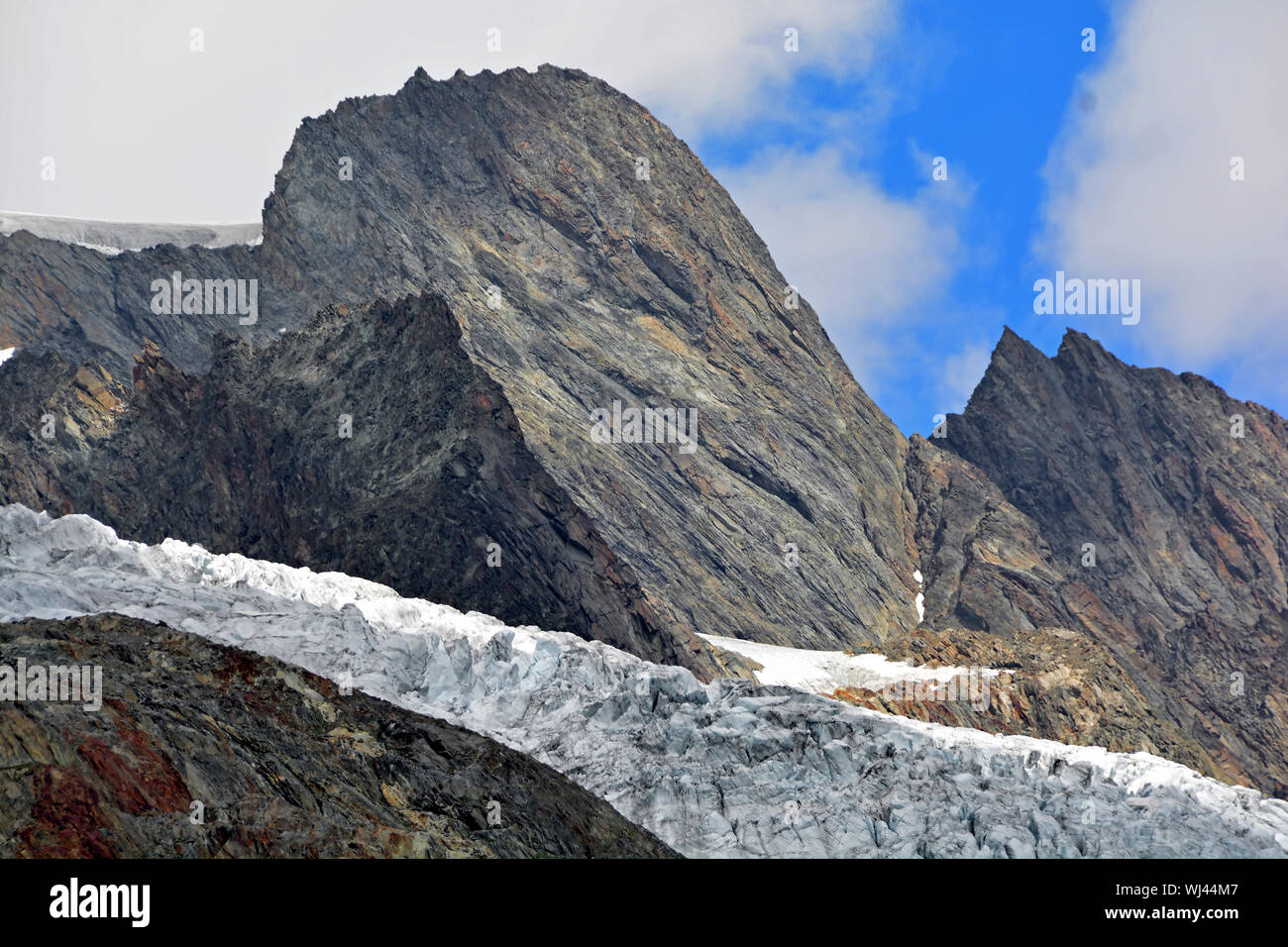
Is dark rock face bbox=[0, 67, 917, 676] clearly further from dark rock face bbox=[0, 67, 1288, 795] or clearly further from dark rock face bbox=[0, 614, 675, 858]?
dark rock face bbox=[0, 614, 675, 858]

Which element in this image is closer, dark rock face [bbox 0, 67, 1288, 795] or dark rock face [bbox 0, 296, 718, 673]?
dark rock face [bbox 0, 296, 718, 673]

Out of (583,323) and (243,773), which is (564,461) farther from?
(243,773)

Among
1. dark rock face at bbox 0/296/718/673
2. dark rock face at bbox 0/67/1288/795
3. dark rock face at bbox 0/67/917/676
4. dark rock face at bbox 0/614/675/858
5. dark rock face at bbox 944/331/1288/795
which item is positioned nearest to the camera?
dark rock face at bbox 0/614/675/858

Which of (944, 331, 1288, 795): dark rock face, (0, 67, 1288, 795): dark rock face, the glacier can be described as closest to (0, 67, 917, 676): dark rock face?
(0, 67, 1288, 795): dark rock face
